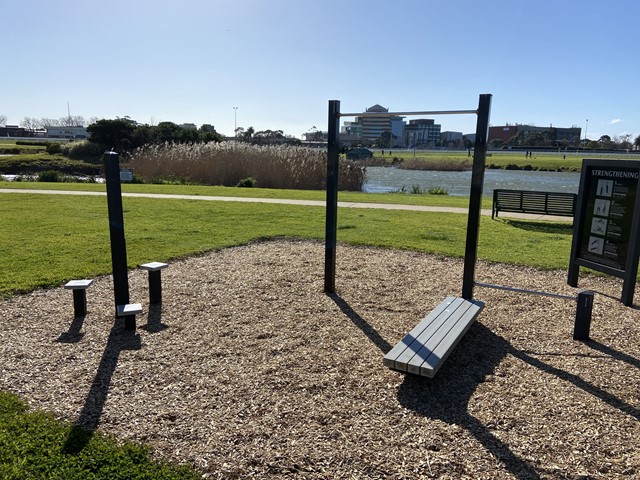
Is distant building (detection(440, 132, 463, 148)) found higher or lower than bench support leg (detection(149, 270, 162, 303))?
higher

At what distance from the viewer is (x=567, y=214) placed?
1203 cm

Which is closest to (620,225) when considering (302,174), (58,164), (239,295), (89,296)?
(239,295)

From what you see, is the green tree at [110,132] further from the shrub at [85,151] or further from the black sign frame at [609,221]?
the black sign frame at [609,221]

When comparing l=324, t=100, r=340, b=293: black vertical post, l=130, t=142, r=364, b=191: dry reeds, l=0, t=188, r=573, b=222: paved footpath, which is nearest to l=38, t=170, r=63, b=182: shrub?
l=130, t=142, r=364, b=191: dry reeds

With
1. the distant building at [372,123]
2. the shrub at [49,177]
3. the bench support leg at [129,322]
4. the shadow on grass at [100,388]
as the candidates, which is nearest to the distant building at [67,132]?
the shrub at [49,177]

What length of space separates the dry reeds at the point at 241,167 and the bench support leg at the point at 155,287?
52.4 feet

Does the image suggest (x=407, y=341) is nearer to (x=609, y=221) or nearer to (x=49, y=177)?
(x=609, y=221)

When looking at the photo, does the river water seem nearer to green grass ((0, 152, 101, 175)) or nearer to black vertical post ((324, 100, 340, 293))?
black vertical post ((324, 100, 340, 293))

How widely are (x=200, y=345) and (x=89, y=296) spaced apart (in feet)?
6.85

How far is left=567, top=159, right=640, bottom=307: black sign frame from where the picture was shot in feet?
17.0

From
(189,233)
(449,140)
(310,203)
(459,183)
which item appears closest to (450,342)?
(189,233)

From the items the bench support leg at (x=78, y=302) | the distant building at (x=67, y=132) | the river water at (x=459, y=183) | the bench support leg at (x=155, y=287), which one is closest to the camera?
the bench support leg at (x=78, y=302)

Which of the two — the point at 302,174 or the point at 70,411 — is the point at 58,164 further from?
the point at 70,411

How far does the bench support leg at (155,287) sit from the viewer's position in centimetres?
552
